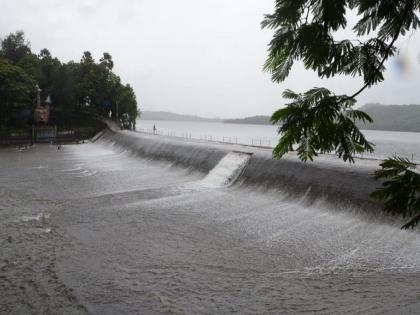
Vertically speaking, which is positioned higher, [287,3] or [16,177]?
[287,3]

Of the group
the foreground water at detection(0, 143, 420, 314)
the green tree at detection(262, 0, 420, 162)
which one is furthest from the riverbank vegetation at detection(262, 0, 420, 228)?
the foreground water at detection(0, 143, 420, 314)

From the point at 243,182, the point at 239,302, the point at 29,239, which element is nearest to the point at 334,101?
the point at 239,302

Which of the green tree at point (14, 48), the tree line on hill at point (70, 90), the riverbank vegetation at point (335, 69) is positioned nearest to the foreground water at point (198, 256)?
the riverbank vegetation at point (335, 69)

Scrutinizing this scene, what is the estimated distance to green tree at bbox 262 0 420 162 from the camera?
257cm

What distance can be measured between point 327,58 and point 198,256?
387 inches

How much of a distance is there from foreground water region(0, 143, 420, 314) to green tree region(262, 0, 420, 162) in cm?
684

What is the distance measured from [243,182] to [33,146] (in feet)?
122

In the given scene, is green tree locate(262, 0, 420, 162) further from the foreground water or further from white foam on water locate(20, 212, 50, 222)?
white foam on water locate(20, 212, 50, 222)

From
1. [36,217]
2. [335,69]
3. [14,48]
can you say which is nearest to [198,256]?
[36,217]

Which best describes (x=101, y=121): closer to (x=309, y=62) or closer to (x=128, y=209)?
(x=128, y=209)

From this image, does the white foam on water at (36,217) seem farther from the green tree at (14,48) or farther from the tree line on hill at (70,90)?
the green tree at (14,48)

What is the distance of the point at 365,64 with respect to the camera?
2.82 meters

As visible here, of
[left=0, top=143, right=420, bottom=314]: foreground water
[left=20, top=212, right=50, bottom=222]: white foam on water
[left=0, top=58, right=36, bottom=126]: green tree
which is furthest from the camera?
[left=0, top=58, right=36, bottom=126]: green tree

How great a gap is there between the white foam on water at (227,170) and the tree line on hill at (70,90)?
42667 millimetres
